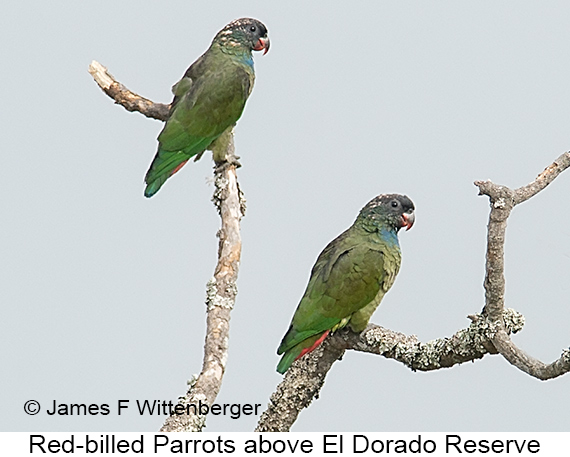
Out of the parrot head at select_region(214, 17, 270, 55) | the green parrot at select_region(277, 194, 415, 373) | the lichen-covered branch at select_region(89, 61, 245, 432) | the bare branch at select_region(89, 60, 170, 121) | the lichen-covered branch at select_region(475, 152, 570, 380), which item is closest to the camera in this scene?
the lichen-covered branch at select_region(475, 152, 570, 380)

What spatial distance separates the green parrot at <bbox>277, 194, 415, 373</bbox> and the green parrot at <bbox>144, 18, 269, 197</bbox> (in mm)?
886

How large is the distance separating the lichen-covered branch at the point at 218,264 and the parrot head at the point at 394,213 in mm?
701

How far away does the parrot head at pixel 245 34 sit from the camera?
14.8ft

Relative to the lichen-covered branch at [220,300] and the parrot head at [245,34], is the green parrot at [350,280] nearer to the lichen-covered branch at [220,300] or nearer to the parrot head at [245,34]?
the lichen-covered branch at [220,300]

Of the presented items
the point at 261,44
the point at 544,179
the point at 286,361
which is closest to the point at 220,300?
the point at 286,361

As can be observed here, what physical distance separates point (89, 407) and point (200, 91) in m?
1.67

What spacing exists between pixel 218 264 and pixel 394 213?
0.90m

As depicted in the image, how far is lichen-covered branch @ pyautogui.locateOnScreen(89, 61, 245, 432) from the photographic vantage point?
12.0ft

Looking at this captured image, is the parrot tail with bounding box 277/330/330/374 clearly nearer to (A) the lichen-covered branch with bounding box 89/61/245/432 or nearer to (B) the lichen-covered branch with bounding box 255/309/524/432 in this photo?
(B) the lichen-covered branch with bounding box 255/309/524/432

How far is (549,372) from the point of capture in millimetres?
3324

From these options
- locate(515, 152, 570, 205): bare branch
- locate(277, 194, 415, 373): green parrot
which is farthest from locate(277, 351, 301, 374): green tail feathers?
locate(515, 152, 570, 205): bare branch
